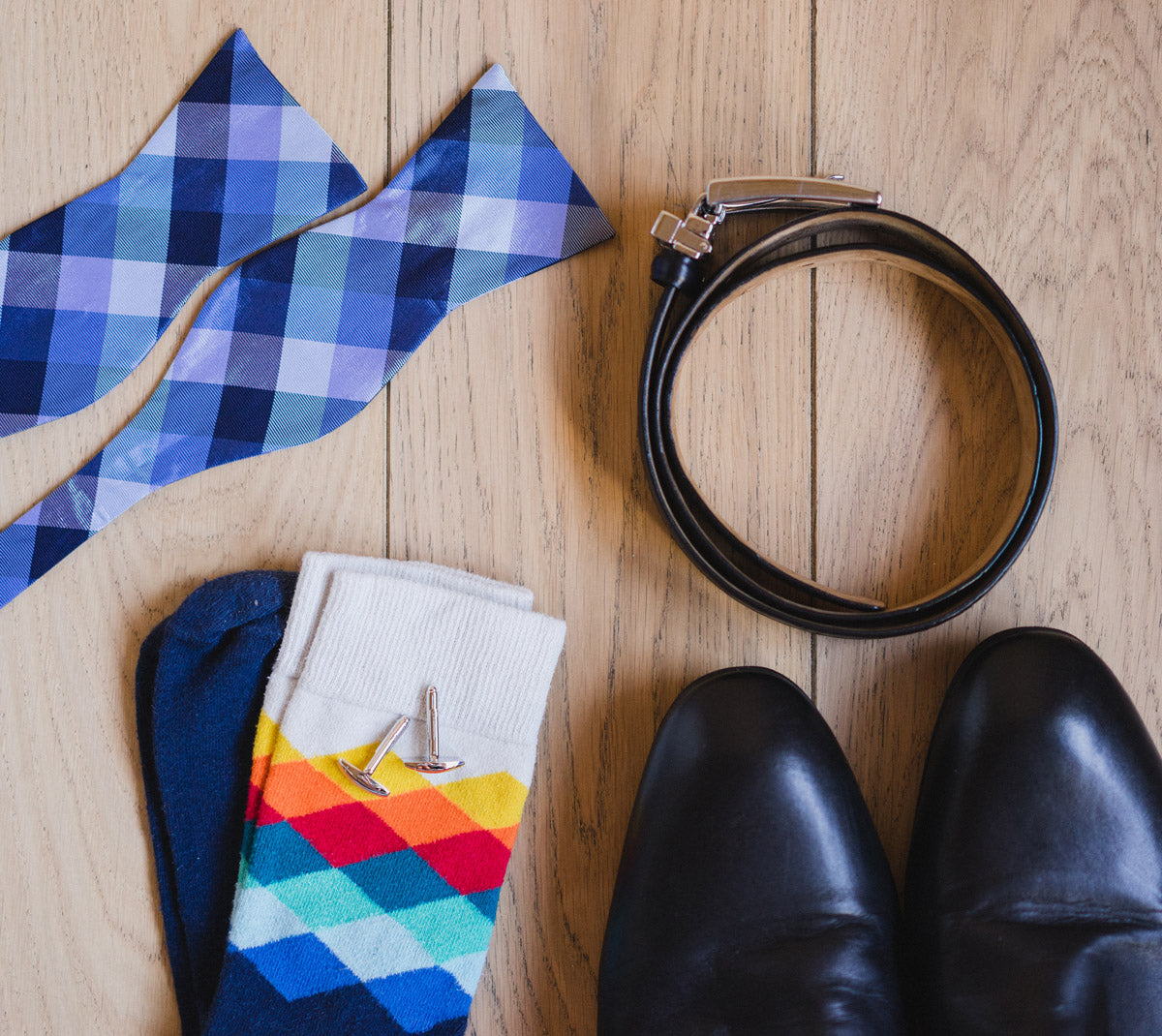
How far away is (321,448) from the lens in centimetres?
67

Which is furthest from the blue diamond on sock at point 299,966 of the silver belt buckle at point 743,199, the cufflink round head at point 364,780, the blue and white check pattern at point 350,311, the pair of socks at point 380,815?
the silver belt buckle at point 743,199

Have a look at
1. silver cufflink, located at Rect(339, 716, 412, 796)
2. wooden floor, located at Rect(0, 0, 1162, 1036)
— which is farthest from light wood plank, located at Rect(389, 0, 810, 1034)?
silver cufflink, located at Rect(339, 716, 412, 796)

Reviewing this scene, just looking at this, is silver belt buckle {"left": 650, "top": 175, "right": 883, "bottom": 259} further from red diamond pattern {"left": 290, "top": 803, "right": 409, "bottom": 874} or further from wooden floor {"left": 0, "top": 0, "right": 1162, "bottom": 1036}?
red diamond pattern {"left": 290, "top": 803, "right": 409, "bottom": 874}

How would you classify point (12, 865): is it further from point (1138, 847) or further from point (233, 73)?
point (1138, 847)

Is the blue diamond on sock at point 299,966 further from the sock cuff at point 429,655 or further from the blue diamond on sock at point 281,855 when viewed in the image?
A: the sock cuff at point 429,655

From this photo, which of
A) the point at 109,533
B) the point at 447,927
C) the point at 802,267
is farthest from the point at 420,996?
the point at 802,267

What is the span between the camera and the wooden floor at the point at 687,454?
25.7 inches

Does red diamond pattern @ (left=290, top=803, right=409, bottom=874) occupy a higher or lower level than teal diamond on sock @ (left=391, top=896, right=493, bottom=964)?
higher

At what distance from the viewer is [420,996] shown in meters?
0.62

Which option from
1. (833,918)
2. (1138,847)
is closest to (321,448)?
(833,918)

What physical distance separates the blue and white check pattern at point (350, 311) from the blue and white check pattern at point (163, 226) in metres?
0.04

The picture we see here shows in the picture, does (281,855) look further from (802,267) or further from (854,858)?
(802,267)

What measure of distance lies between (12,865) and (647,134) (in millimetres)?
683

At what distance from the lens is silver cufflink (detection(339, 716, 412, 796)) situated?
0.61m
